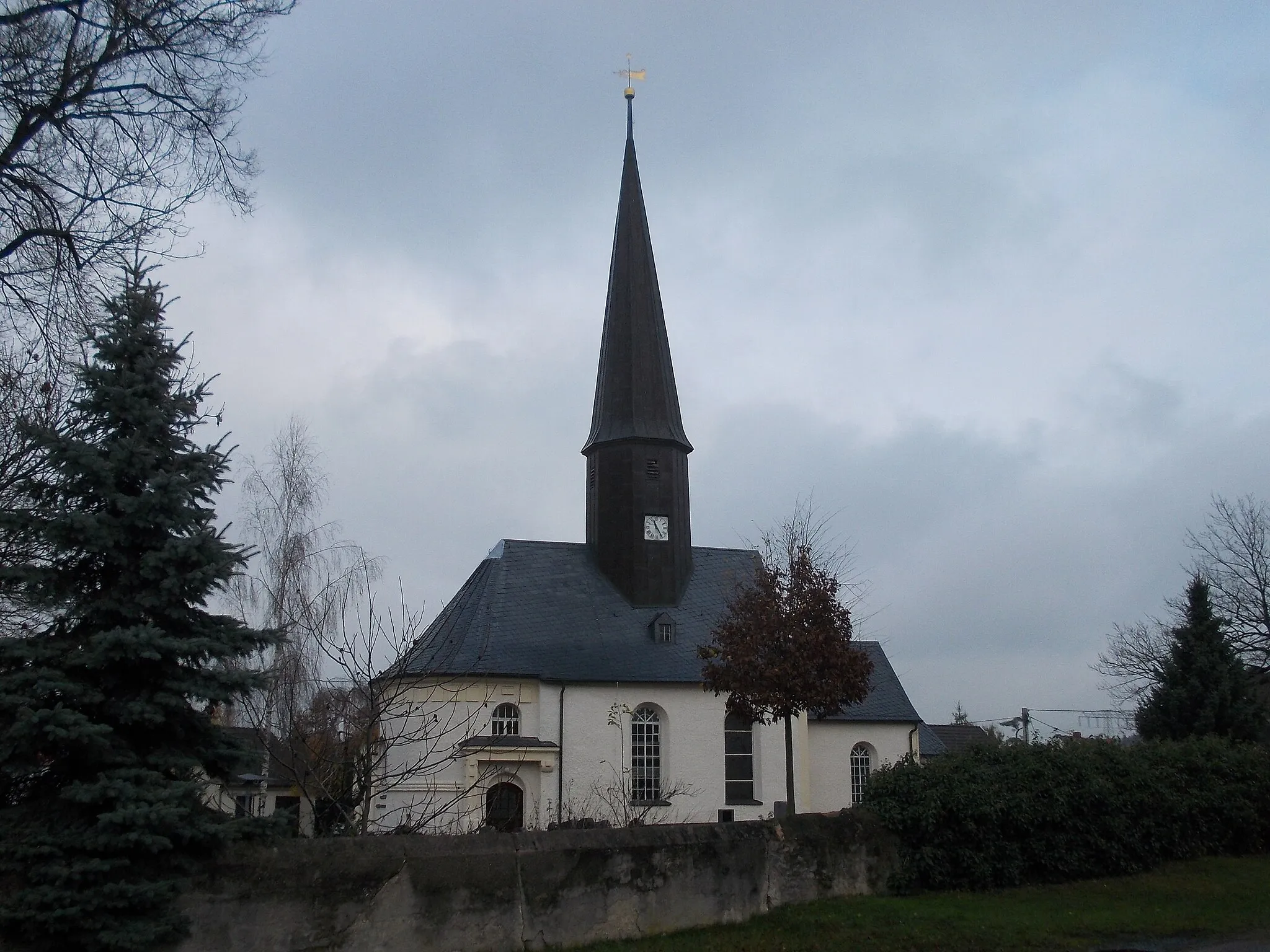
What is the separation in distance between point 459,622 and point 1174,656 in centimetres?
1809

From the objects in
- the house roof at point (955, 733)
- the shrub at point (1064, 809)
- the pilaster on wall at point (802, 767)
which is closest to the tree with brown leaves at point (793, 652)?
the shrub at point (1064, 809)

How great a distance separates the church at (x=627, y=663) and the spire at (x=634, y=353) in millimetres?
53

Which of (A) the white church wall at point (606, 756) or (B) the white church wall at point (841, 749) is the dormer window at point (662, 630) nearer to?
(A) the white church wall at point (606, 756)


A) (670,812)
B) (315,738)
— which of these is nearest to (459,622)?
(670,812)

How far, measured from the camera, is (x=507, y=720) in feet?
95.8

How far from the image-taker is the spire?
3331cm

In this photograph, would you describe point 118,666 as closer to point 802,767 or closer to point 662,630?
point 662,630

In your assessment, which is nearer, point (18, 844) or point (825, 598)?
point (18, 844)

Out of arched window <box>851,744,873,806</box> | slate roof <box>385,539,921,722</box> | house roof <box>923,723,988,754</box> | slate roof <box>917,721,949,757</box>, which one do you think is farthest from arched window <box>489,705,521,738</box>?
house roof <box>923,723,988,754</box>

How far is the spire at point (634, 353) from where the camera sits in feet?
109

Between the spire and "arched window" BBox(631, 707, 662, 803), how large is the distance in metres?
8.27

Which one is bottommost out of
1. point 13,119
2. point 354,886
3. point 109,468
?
point 354,886

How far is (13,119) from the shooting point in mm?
9086

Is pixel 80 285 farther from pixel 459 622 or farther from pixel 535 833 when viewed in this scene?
pixel 459 622
